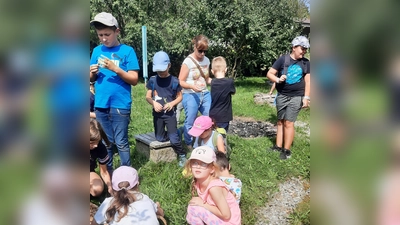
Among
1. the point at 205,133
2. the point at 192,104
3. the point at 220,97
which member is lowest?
the point at 205,133

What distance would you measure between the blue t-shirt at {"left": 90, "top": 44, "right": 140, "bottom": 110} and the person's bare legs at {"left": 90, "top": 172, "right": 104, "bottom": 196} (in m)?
0.73

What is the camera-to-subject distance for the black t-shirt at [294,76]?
4367 millimetres

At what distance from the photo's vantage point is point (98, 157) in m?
3.47

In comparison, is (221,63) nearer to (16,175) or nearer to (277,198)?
(277,198)

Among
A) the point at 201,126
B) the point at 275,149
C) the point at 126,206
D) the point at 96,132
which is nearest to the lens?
the point at 126,206

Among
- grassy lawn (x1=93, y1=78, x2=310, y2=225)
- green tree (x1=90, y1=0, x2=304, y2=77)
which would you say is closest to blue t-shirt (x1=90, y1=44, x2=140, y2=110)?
grassy lawn (x1=93, y1=78, x2=310, y2=225)

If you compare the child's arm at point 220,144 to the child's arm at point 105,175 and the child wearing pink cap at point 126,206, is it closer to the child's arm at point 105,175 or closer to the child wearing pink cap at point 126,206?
the child's arm at point 105,175

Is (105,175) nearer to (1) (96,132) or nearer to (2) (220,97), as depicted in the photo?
(1) (96,132)

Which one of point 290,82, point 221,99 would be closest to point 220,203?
point 221,99

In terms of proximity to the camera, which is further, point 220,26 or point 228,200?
point 220,26

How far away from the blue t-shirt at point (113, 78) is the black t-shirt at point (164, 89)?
0.97 metres

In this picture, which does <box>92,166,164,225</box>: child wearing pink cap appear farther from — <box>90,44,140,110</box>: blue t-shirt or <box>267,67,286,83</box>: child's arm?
<box>267,67,286,83</box>: child's arm

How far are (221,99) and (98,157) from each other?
181cm

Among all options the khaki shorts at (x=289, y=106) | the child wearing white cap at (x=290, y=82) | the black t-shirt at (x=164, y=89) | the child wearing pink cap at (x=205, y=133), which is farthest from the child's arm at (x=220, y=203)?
the khaki shorts at (x=289, y=106)
